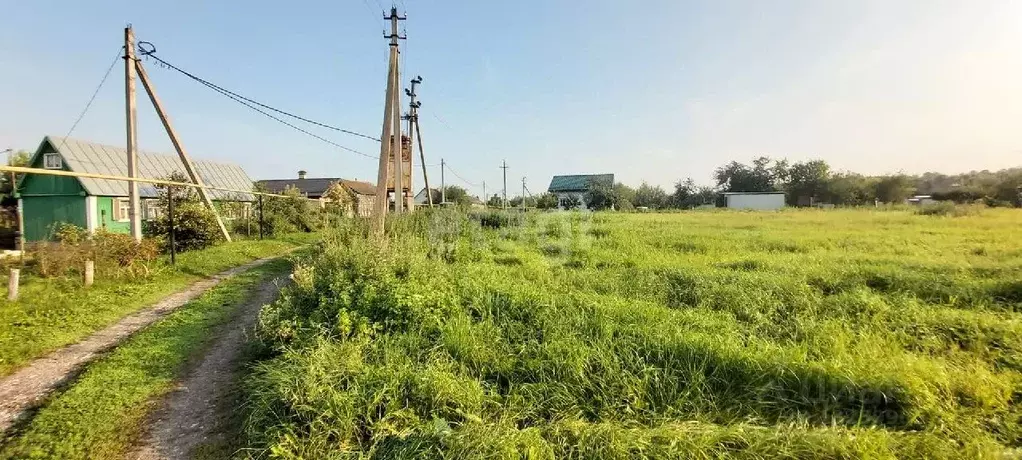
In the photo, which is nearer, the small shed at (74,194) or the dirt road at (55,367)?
the dirt road at (55,367)

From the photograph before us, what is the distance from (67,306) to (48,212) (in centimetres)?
1296

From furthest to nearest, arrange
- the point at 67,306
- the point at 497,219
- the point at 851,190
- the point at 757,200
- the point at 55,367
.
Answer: the point at 757,200 < the point at 851,190 < the point at 497,219 < the point at 67,306 < the point at 55,367

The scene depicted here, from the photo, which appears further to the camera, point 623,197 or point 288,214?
point 623,197

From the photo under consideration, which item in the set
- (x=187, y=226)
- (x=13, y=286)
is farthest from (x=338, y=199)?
(x=13, y=286)

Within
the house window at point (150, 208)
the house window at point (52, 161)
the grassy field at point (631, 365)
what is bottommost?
the grassy field at point (631, 365)

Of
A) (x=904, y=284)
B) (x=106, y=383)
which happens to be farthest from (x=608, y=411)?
(x=904, y=284)

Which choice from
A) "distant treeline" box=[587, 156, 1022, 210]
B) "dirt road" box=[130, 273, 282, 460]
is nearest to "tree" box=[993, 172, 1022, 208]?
"distant treeline" box=[587, 156, 1022, 210]

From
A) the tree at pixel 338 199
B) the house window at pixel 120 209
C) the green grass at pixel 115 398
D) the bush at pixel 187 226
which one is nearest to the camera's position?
the green grass at pixel 115 398

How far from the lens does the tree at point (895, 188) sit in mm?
44300

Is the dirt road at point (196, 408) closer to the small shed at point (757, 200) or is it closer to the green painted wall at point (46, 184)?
the green painted wall at point (46, 184)

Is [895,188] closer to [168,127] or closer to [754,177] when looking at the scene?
[754,177]

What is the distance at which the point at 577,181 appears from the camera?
5559cm

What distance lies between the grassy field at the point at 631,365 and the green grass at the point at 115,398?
0.78 metres

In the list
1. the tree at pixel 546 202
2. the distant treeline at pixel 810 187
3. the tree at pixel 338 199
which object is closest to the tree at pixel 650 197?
the distant treeline at pixel 810 187
